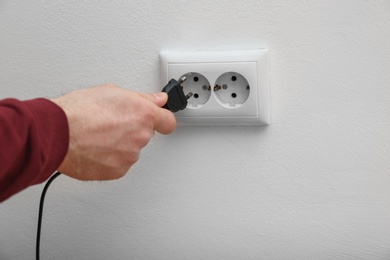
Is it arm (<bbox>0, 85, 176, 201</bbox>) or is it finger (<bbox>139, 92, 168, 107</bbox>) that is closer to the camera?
arm (<bbox>0, 85, 176, 201</bbox>)

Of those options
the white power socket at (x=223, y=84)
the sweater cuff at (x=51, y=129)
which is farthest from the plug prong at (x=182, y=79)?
the sweater cuff at (x=51, y=129)

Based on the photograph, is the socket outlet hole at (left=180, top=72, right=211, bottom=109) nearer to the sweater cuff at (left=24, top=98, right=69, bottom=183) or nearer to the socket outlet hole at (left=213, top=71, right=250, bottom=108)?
the socket outlet hole at (left=213, top=71, right=250, bottom=108)

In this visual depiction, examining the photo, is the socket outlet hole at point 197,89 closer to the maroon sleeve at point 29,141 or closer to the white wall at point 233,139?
the white wall at point 233,139

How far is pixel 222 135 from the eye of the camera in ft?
2.15

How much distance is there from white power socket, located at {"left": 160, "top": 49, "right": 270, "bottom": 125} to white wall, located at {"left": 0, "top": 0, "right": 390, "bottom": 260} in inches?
0.6

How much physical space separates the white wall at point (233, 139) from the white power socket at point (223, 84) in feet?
0.05

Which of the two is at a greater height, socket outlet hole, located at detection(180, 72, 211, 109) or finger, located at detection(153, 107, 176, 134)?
socket outlet hole, located at detection(180, 72, 211, 109)

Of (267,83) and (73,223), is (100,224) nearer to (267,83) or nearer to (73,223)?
(73,223)

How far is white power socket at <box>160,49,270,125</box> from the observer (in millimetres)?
621

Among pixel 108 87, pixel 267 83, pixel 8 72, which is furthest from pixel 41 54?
pixel 267 83

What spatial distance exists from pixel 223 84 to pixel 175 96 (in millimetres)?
60

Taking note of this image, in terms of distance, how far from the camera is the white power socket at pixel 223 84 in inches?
24.4

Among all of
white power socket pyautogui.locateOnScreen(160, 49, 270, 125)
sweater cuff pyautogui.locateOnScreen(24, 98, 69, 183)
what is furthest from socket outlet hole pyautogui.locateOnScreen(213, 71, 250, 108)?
sweater cuff pyautogui.locateOnScreen(24, 98, 69, 183)

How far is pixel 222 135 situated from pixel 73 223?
0.23m
